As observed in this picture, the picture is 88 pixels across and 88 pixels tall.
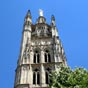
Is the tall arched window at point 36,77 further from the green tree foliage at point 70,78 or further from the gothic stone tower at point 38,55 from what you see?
the green tree foliage at point 70,78

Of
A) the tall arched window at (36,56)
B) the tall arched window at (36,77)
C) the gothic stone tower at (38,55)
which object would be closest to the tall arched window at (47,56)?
the gothic stone tower at (38,55)

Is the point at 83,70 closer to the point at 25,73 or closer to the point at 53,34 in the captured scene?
the point at 25,73

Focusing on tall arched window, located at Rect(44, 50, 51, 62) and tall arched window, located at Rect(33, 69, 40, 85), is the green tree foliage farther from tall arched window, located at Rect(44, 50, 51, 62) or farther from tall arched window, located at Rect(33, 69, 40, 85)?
tall arched window, located at Rect(44, 50, 51, 62)

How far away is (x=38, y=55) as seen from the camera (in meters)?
41.0

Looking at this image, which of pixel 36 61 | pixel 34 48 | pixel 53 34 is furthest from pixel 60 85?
pixel 53 34

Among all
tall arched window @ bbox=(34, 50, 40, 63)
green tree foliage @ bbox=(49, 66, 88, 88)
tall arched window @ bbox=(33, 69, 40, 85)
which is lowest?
green tree foliage @ bbox=(49, 66, 88, 88)

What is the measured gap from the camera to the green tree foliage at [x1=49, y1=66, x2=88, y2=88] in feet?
54.7

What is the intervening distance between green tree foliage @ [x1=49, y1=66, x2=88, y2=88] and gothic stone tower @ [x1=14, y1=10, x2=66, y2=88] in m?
16.2

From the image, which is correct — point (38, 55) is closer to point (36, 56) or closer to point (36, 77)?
point (36, 56)

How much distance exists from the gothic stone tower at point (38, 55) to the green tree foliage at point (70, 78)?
637 inches

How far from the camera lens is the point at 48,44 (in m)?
42.5

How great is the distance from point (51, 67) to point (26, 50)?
4.58m

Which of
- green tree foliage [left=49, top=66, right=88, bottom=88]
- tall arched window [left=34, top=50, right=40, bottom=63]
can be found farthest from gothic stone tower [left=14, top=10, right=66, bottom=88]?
green tree foliage [left=49, top=66, right=88, bottom=88]

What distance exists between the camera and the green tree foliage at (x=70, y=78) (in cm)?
1669
